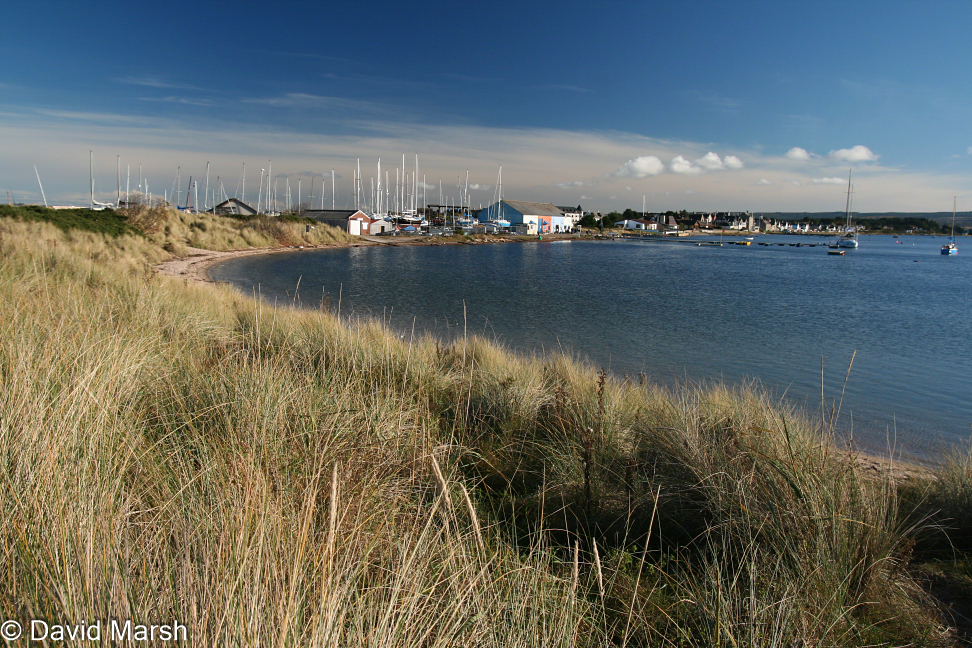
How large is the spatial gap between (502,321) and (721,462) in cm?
1415

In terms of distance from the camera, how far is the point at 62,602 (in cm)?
133

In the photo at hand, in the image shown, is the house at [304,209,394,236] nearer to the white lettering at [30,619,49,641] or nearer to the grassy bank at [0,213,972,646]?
the grassy bank at [0,213,972,646]

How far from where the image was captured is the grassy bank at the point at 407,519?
156cm

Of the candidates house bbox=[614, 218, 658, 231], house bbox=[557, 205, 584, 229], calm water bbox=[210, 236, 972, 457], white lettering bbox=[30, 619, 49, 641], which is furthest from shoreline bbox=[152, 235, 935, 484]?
house bbox=[614, 218, 658, 231]

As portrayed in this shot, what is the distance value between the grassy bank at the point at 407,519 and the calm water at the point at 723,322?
125 inches

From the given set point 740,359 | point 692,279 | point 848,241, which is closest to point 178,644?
point 740,359

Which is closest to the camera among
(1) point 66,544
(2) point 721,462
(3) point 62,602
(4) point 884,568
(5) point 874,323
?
(3) point 62,602

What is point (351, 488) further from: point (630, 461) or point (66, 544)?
point (630, 461)

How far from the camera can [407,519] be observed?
2.70 m

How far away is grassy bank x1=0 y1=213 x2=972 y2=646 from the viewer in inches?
61.4

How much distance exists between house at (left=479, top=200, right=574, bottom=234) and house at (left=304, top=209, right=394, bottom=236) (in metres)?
36.9

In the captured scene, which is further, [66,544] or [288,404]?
[288,404]

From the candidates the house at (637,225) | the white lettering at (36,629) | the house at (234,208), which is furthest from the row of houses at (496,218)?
the white lettering at (36,629)

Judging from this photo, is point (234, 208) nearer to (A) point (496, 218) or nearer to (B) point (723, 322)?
(A) point (496, 218)
